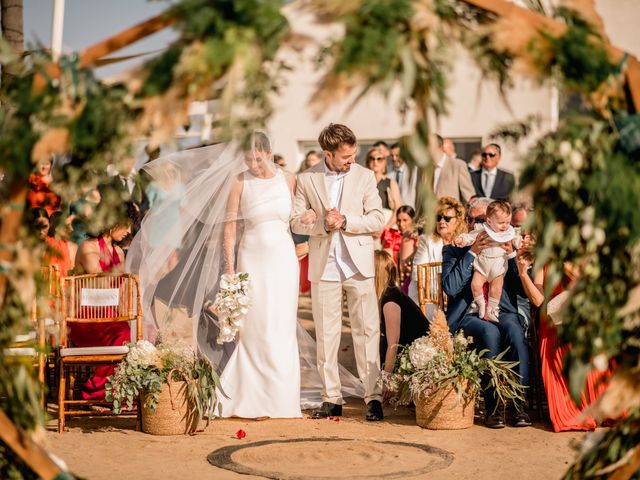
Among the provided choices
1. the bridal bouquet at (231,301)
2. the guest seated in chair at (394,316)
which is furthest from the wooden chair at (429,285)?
the bridal bouquet at (231,301)

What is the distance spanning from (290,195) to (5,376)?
4.49 meters

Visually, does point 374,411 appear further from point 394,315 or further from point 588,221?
point 588,221

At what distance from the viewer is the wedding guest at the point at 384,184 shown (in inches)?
482

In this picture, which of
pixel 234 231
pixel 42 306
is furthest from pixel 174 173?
pixel 42 306

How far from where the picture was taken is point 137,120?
4.15 meters

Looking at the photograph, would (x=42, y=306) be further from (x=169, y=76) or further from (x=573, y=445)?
(x=573, y=445)

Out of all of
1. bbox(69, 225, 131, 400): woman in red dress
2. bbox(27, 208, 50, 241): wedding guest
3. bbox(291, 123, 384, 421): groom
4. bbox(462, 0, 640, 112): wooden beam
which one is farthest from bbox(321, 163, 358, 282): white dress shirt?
bbox(462, 0, 640, 112): wooden beam

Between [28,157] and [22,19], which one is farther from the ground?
[22,19]

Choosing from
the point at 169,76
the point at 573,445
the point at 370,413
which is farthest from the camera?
the point at 370,413

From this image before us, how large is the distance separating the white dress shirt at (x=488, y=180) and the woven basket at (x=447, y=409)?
4516 mm

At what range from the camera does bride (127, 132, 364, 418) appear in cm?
845

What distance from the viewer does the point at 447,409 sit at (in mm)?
7871

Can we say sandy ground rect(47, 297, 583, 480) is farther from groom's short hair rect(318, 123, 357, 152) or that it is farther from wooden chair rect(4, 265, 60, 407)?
groom's short hair rect(318, 123, 357, 152)

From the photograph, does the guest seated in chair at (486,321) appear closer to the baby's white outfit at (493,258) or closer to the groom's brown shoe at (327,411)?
the baby's white outfit at (493,258)
